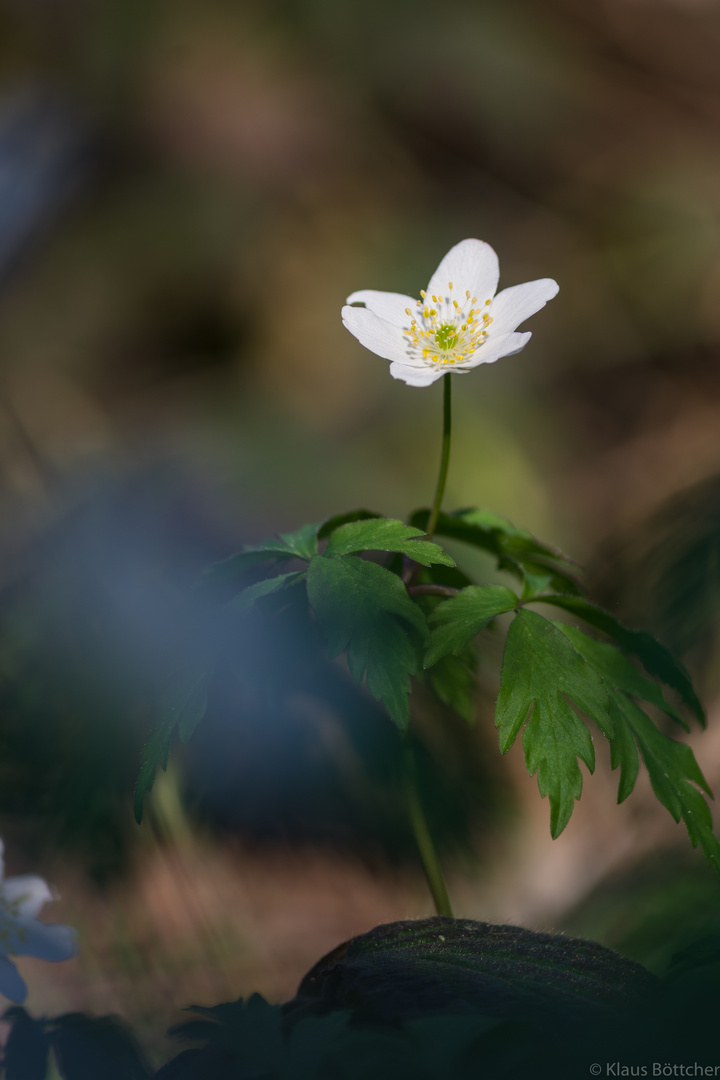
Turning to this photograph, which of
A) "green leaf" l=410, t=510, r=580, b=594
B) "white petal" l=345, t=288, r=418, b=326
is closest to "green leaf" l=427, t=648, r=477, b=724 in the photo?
"green leaf" l=410, t=510, r=580, b=594

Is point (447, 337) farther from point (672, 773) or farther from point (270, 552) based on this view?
point (672, 773)

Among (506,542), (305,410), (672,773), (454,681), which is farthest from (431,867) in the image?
(305,410)

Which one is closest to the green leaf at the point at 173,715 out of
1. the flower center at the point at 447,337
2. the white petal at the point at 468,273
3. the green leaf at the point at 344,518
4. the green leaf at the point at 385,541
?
the green leaf at the point at 385,541

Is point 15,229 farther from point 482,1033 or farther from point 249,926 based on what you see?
point 482,1033

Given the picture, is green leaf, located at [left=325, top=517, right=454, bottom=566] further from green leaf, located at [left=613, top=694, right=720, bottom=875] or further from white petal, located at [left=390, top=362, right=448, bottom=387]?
green leaf, located at [left=613, top=694, right=720, bottom=875]

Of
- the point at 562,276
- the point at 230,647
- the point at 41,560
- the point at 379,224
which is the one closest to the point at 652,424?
the point at 562,276
